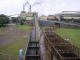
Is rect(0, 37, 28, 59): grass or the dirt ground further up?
the dirt ground

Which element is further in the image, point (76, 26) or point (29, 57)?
point (76, 26)

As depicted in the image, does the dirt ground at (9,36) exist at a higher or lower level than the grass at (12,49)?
higher

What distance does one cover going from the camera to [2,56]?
22.4 feet

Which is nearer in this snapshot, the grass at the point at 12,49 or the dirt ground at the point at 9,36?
the grass at the point at 12,49

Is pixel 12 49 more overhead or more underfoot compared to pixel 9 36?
more underfoot

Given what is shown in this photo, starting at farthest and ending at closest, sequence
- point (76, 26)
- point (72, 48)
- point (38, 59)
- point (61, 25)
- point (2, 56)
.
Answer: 1. point (61, 25)
2. point (76, 26)
3. point (2, 56)
4. point (72, 48)
5. point (38, 59)

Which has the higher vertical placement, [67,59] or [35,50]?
[67,59]

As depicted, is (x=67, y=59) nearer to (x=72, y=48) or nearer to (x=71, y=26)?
(x=72, y=48)

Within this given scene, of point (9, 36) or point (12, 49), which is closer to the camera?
point (12, 49)

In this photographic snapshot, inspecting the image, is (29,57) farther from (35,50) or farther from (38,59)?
(35,50)

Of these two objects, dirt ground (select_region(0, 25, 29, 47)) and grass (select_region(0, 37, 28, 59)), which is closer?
grass (select_region(0, 37, 28, 59))

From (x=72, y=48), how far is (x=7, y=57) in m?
4.06

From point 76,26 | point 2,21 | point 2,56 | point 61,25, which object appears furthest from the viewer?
point 2,21

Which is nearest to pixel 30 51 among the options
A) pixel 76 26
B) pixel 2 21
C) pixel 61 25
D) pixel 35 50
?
pixel 35 50
